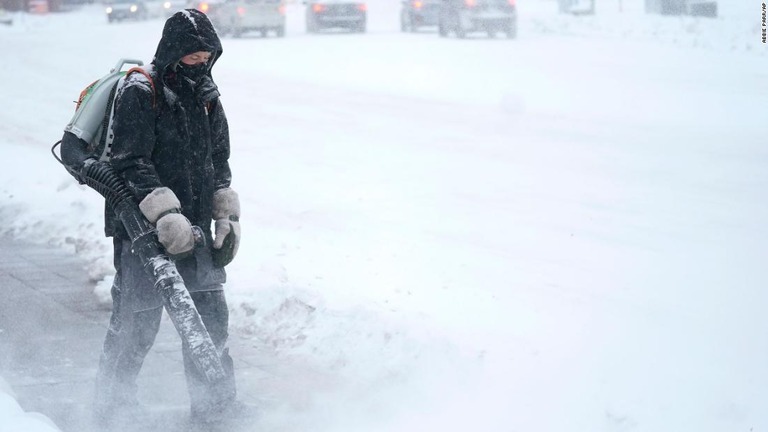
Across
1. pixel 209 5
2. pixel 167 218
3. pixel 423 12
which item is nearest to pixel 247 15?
pixel 209 5

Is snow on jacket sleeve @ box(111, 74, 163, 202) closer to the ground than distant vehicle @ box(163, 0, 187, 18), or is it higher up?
higher up

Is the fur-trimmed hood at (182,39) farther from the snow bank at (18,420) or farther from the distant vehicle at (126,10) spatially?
the distant vehicle at (126,10)

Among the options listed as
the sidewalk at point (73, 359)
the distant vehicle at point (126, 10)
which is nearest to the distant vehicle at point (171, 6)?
the distant vehicle at point (126, 10)

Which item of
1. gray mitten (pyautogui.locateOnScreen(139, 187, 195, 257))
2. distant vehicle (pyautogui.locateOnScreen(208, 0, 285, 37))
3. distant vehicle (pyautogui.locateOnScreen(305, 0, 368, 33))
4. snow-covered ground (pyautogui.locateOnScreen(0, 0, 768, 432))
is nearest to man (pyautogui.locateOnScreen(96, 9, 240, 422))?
gray mitten (pyautogui.locateOnScreen(139, 187, 195, 257))

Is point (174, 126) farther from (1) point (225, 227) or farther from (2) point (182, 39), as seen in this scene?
(1) point (225, 227)

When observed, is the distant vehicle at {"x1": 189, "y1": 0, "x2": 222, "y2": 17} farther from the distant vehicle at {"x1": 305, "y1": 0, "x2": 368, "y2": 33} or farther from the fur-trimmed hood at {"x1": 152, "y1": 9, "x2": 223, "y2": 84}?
the fur-trimmed hood at {"x1": 152, "y1": 9, "x2": 223, "y2": 84}

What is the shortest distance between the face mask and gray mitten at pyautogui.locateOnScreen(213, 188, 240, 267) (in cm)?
46

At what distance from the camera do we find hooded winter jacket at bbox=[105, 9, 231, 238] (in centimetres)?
360

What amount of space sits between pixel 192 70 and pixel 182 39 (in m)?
0.13

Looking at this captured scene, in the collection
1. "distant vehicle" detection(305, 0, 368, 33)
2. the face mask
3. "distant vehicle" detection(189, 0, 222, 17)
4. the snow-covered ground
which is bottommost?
the snow-covered ground

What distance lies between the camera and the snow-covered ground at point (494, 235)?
4.42 meters

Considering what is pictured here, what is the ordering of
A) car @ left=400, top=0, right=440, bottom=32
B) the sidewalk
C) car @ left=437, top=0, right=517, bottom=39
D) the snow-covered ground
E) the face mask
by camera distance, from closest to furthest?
the face mask → the sidewalk → the snow-covered ground → car @ left=437, top=0, right=517, bottom=39 → car @ left=400, top=0, right=440, bottom=32

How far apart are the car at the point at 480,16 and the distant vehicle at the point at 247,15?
171 inches

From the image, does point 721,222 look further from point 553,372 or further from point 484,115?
point 484,115
